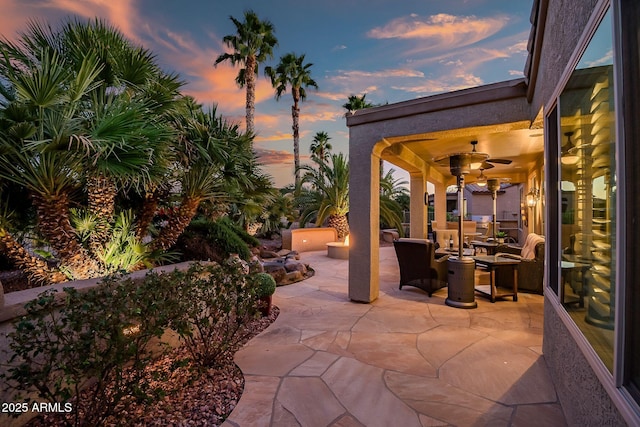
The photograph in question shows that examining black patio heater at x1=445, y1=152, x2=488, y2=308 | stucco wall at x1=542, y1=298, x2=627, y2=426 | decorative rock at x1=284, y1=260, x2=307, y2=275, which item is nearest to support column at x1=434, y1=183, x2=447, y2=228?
decorative rock at x1=284, y1=260, x2=307, y2=275

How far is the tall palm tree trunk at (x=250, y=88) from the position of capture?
Result: 18.3m

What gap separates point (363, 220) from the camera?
5.89 m

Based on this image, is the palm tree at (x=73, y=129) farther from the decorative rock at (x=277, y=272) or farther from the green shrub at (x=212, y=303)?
the decorative rock at (x=277, y=272)

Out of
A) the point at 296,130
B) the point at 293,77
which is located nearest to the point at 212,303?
the point at 293,77

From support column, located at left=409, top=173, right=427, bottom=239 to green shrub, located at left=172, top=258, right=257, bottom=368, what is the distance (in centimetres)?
811

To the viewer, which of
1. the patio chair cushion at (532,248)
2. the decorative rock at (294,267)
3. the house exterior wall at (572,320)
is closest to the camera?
the house exterior wall at (572,320)

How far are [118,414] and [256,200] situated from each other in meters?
5.41

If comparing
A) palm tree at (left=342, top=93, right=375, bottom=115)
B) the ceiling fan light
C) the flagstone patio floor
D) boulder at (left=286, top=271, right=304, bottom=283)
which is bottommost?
the flagstone patio floor

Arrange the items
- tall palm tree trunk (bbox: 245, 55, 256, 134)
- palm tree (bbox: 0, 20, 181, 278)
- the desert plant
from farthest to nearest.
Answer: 1. tall palm tree trunk (bbox: 245, 55, 256, 134)
2. the desert plant
3. palm tree (bbox: 0, 20, 181, 278)

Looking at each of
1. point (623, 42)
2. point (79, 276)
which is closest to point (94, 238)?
point (79, 276)

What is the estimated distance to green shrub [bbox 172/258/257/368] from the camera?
118 inches

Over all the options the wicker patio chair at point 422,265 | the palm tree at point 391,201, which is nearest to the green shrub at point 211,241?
the wicker patio chair at point 422,265

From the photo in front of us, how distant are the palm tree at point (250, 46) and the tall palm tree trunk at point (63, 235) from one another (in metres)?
16.4

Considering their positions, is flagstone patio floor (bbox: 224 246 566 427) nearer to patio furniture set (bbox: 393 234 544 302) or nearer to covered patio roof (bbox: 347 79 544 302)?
patio furniture set (bbox: 393 234 544 302)
